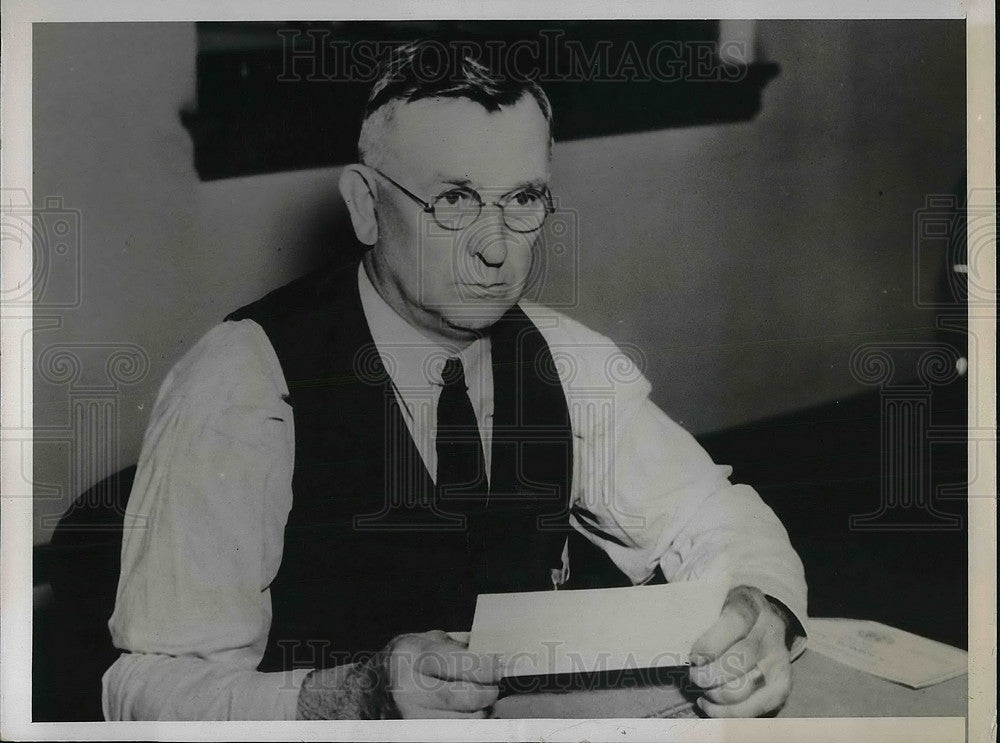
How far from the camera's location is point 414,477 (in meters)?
1.85

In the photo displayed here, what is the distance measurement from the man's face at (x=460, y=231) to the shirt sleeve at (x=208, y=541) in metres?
0.34

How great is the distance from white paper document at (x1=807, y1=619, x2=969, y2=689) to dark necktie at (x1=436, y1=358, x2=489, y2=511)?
0.78 metres

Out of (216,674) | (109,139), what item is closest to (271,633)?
(216,674)

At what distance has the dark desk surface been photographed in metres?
1.86

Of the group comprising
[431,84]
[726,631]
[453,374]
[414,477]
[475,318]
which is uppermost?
[431,84]

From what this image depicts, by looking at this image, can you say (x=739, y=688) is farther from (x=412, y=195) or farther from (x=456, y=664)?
(x=412, y=195)

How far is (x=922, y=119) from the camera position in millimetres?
1912

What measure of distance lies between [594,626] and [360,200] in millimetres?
1031

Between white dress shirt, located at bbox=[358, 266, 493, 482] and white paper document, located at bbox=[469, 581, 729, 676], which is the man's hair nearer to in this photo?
white dress shirt, located at bbox=[358, 266, 493, 482]

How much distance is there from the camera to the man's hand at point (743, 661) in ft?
6.04

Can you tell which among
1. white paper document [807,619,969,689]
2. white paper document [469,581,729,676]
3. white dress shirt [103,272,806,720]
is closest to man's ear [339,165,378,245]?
white dress shirt [103,272,806,720]

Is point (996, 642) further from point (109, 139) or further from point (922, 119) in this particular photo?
point (109, 139)

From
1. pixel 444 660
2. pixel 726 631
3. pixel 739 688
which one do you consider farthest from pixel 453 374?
pixel 739 688

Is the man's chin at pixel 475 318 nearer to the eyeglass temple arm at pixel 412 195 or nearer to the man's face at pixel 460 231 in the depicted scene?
the man's face at pixel 460 231
